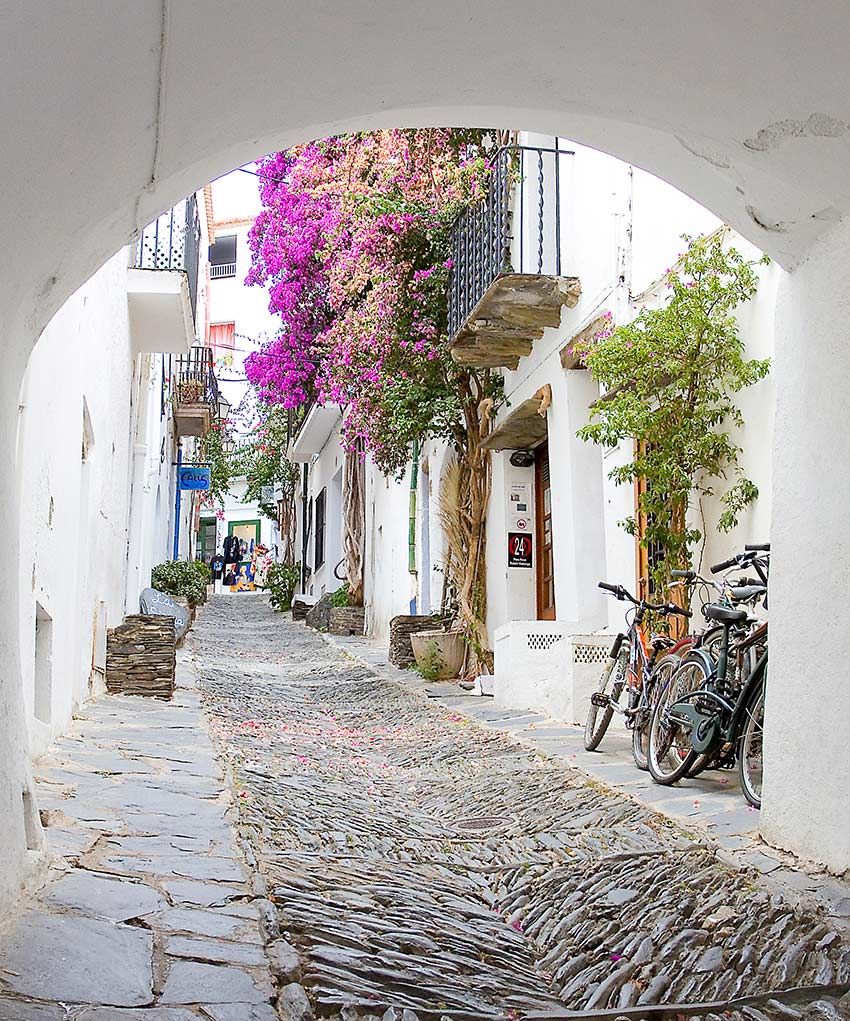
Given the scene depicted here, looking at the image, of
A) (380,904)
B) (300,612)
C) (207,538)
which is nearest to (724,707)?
(380,904)

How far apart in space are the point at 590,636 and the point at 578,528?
77.1 inches

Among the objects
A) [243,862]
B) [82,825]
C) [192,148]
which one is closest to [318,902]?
[243,862]

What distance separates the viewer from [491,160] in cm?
1098

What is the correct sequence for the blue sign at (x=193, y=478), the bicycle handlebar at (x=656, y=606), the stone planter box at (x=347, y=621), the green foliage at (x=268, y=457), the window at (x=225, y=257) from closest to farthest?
the bicycle handlebar at (x=656, y=606), the stone planter box at (x=347, y=621), the blue sign at (x=193, y=478), the green foliage at (x=268, y=457), the window at (x=225, y=257)

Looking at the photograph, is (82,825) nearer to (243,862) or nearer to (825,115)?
(243,862)

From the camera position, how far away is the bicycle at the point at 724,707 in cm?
537

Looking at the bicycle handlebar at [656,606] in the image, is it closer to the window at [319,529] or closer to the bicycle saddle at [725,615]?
the bicycle saddle at [725,615]

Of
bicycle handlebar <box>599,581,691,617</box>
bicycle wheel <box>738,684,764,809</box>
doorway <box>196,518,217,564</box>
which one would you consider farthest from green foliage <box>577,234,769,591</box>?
doorway <box>196,518,217,564</box>

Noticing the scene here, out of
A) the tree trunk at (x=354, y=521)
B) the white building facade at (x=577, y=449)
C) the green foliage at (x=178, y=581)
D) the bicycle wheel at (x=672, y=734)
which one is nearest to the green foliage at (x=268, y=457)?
the tree trunk at (x=354, y=521)

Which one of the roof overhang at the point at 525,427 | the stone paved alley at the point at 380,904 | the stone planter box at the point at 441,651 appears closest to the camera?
the stone paved alley at the point at 380,904

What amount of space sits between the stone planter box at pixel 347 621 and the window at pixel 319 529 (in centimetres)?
610

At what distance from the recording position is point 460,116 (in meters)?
4.18

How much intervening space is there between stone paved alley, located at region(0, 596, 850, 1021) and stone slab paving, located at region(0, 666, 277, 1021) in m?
0.01

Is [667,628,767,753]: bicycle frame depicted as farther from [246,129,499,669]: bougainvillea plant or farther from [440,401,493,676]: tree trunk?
[440,401,493,676]: tree trunk
